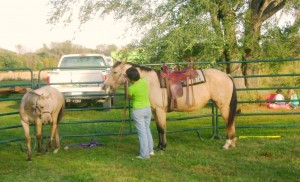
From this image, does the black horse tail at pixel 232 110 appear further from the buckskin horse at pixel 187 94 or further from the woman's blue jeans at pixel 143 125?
the woman's blue jeans at pixel 143 125

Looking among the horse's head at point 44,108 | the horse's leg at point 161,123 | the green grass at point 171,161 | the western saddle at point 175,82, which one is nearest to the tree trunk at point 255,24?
the green grass at point 171,161

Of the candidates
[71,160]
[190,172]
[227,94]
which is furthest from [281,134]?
[71,160]

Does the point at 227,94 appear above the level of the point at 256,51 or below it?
below

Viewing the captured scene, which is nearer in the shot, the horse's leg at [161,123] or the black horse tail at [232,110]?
the horse's leg at [161,123]

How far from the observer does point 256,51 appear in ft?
43.3

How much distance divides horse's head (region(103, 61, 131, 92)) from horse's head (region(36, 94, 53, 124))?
1030 mm

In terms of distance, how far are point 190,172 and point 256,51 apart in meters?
8.39

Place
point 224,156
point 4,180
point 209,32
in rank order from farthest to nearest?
point 209,32 < point 224,156 < point 4,180

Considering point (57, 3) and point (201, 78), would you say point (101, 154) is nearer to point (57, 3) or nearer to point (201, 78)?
point (201, 78)

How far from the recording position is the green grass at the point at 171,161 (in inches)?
216

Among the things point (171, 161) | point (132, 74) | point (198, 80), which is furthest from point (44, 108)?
point (198, 80)

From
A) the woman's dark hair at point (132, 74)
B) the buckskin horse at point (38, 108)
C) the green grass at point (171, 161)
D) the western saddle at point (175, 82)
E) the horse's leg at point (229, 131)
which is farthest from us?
the horse's leg at point (229, 131)

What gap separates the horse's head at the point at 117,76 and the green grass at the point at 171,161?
3.88 feet

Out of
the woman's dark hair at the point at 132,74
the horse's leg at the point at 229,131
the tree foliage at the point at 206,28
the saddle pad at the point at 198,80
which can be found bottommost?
the horse's leg at the point at 229,131
